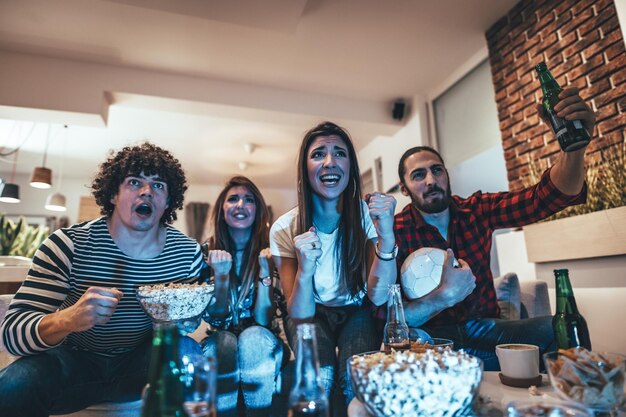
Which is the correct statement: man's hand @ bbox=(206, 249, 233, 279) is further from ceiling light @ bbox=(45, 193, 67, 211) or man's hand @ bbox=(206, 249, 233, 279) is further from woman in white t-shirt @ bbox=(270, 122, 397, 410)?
ceiling light @ bbox=(45, 193, 67, 211)

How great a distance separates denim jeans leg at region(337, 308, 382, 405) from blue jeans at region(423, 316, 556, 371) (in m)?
0.26

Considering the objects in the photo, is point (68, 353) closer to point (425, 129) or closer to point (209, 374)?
point (209, 374)

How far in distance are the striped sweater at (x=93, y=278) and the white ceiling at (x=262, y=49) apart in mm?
1768

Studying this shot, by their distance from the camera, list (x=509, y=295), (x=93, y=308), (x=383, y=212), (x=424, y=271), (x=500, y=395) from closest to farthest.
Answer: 1. (x=500, y=395)
2. (x=93, y=308)
3. (x=383, y=212)
4. (x=424, y=271)
5. (x=509, y=295)

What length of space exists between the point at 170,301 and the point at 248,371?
0.38m

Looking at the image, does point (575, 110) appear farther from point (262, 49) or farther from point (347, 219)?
point (262, 49)

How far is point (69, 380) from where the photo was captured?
112cm

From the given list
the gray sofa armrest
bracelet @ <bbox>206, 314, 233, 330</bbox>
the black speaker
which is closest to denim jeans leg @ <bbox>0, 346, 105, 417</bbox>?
bracelet @ <bbox>206, 314, 233, 330</bbox>

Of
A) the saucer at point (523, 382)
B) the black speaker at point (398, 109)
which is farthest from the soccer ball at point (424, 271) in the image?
the black speaker at point (398, 109)

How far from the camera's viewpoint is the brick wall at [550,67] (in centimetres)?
216

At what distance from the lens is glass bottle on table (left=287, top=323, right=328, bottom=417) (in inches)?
24.0

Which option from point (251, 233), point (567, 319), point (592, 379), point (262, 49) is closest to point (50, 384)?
point (251, 233)

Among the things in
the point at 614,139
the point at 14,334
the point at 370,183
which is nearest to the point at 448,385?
the point at 14,334

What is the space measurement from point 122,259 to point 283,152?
4.55 m
